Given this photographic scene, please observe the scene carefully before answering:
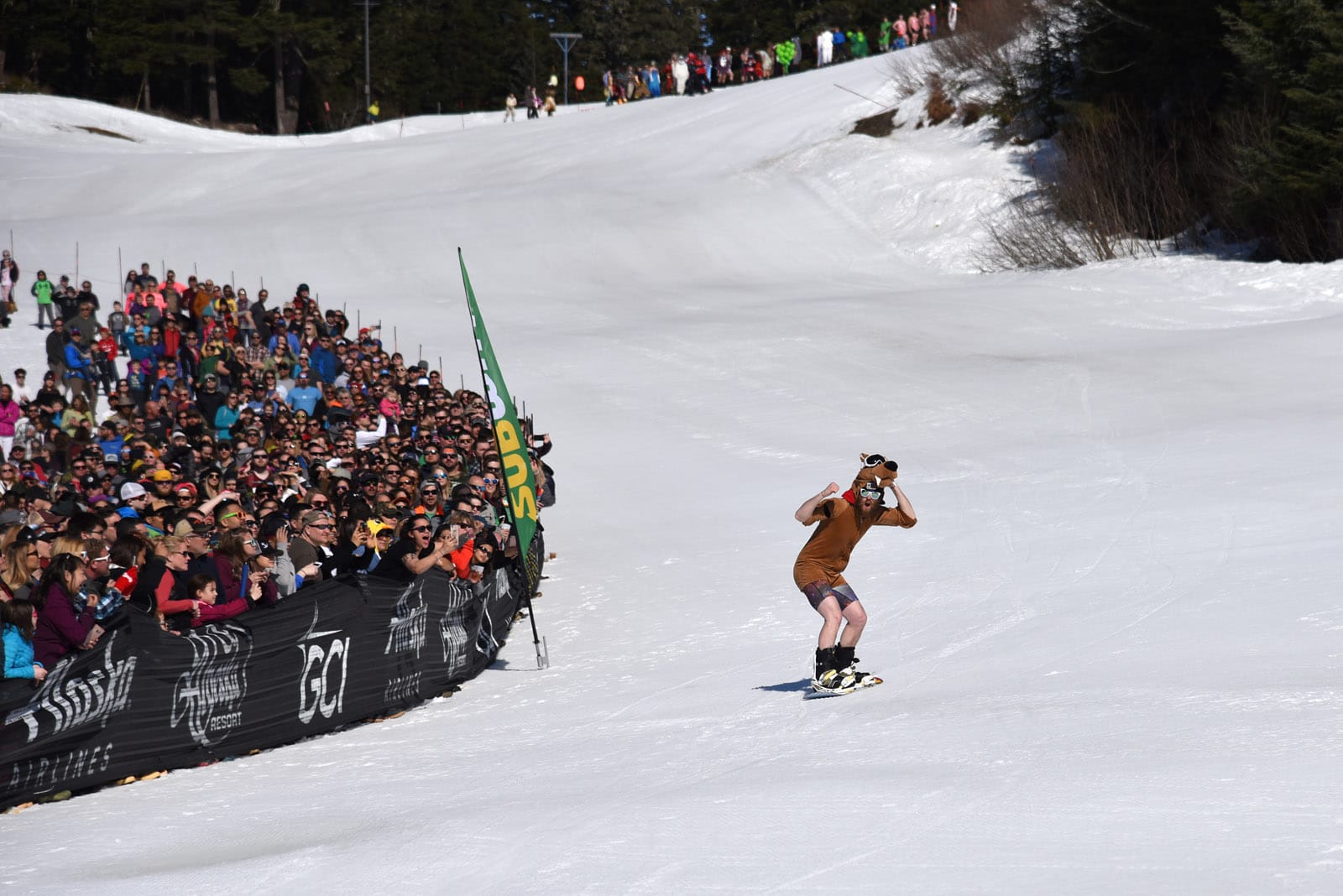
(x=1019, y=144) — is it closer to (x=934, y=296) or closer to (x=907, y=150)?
(x=907, y=150)

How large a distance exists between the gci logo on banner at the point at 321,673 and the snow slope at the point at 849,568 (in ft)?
0.92

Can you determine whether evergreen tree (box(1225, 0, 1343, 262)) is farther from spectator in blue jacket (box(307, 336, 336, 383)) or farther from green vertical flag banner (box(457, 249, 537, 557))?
green vertical flag banner (box(457, 249, 537, 557))

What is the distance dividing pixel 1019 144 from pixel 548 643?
32126 mm

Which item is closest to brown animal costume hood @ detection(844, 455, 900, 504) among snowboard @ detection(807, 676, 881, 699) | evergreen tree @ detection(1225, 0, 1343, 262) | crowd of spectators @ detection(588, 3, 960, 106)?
snowboard @ detection(807, 676, 881, 699)

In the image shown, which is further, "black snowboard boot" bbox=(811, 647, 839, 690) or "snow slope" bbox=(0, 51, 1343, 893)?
"black snowboard boot" bbox=(811, 647, 839, 690)

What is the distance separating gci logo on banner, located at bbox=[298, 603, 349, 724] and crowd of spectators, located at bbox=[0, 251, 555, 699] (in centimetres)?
41

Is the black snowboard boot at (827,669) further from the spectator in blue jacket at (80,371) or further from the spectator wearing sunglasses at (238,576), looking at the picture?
the spectator in blue jacket at (80,371)

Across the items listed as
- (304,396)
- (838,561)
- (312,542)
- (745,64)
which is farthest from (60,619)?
(745,64)

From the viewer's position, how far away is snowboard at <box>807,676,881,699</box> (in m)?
9.80

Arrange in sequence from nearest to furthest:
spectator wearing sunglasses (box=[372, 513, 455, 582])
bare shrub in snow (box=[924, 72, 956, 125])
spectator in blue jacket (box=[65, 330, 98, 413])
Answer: spectator wearing sunglasses (box=[372, 513, 455, 582]) → spectator in blue jacket (box=[65, 330, 98, 413]) → bare shrub in snow (box=[924, 72, 956, 125])

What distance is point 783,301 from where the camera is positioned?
3303 cm

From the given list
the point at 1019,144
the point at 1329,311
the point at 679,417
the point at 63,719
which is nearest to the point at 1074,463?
the point at 679,417

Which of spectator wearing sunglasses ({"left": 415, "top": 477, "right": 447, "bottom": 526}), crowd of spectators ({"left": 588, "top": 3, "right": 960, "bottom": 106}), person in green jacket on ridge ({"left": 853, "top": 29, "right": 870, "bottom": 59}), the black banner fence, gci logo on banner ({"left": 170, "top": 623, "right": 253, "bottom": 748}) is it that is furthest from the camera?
person in green jacket on ridge ({"left": 853, "top": 29, "right": 870, "bottom": 59})

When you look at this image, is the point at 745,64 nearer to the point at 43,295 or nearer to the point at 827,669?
the point at 43,295
